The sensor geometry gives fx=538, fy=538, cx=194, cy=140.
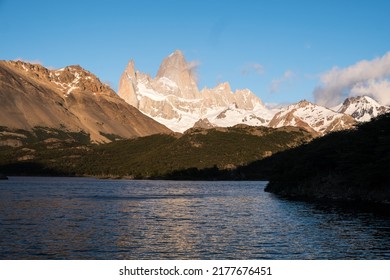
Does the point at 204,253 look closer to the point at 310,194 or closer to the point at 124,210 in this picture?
the point at 124,210

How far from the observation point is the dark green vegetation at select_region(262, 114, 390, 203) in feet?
413

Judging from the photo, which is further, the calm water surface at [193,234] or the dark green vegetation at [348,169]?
the dark green vegetation at [348,169]

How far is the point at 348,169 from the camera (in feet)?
462

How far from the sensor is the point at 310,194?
525 feet

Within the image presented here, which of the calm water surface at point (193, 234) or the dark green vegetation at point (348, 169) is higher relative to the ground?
the dark green vegetation at point (348, 169)

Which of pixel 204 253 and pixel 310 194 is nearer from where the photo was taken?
pixel 204 253

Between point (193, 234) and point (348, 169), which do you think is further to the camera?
point (348, 169)

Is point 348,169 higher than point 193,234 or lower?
higher

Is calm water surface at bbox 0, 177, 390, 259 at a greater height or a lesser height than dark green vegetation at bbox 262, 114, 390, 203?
lesser

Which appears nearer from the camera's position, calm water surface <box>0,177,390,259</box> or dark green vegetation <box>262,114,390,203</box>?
calm water surface <box>0,177,390,259</box>

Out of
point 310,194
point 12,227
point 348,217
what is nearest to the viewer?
point 12,227

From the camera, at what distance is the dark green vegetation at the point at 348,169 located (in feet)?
413

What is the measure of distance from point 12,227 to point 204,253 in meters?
33.3

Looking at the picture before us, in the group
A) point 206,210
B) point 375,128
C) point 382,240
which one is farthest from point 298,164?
point 382,240
